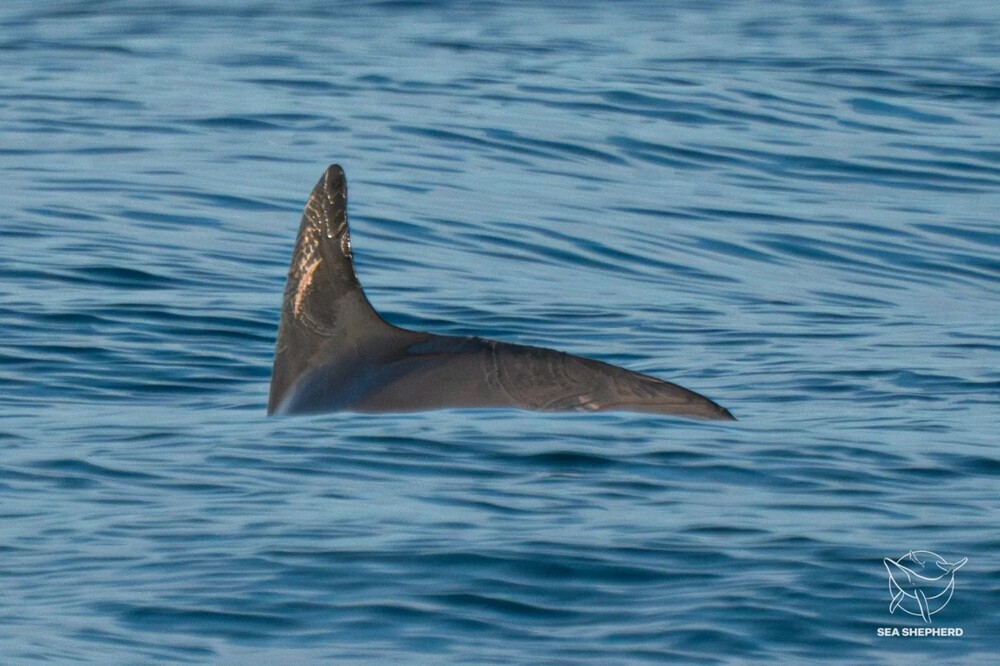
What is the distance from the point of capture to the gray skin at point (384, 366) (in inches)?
375

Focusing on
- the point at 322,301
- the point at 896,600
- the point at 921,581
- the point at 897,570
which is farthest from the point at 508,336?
the point at 896,600

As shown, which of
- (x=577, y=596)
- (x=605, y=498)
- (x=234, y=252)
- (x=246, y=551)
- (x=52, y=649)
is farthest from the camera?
(x=234, y=252)

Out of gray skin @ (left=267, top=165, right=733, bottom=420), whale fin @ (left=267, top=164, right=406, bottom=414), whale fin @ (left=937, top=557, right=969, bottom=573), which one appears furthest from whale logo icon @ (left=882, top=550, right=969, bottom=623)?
whale fin @ (left=267, top=164, right=406, bottom=414)

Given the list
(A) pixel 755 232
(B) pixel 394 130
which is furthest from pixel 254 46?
(A) pixel 755 232

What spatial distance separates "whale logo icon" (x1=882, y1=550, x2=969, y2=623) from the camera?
25.4 feet

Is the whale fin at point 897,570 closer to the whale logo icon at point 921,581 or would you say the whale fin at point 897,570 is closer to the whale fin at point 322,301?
the whale logo icon at point 921,581

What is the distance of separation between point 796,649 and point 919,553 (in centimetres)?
129

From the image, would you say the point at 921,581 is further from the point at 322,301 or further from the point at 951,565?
the point at 322,301

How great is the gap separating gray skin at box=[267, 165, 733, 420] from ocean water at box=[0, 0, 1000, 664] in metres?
0.33

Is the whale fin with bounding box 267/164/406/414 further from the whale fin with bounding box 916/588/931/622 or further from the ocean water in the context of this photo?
the whale fin with bounding box 916/588/931/622

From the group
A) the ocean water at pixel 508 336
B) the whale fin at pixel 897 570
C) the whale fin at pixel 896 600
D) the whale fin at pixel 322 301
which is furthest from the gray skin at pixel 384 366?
the whale fin at pixel 896 600

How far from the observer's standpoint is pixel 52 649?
23.9 feet

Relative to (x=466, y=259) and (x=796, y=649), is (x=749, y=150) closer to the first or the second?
(x=466, y=259)

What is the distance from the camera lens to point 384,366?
1002cm
